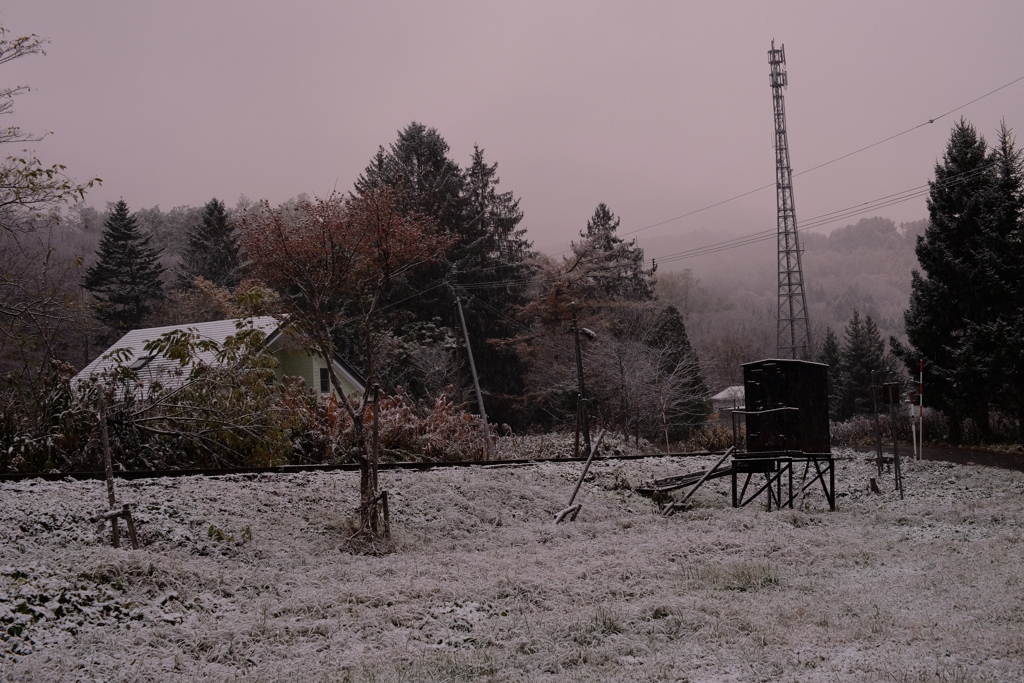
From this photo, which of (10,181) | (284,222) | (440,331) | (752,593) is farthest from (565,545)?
(440,331)

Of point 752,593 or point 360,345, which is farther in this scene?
point 360,345

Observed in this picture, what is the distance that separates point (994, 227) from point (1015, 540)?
61.3 ft

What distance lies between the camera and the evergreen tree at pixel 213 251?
161 ft

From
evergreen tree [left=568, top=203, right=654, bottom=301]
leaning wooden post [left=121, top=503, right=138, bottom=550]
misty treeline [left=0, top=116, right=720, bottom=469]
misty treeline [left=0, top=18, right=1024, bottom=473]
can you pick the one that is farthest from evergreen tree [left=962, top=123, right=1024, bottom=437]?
leaning wooden post [left=121, top=503, right=138, bottom=550]

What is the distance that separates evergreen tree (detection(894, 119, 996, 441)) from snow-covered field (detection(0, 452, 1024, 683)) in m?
14.5

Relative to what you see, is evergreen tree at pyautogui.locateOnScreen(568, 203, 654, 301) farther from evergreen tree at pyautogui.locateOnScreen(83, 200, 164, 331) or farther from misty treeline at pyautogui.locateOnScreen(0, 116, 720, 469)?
evergreen tree at pyautogui.locateOnScreen(83, 200, 164, 331)

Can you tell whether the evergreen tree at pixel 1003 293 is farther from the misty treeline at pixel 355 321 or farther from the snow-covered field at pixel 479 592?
the snow-covered field at pixel 479 592

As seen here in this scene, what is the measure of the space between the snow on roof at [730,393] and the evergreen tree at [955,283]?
3542 cm

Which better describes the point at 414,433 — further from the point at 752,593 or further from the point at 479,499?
the point at 752,593

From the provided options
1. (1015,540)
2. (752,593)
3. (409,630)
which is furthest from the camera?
(1015,540)

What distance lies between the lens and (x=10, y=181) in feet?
37.7

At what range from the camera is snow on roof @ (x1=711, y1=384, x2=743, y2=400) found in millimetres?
63688

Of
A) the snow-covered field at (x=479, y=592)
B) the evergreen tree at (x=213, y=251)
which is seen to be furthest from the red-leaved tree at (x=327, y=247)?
the evergreen tree at (x=213, y=251)

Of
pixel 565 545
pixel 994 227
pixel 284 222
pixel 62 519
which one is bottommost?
pixel 565 545
